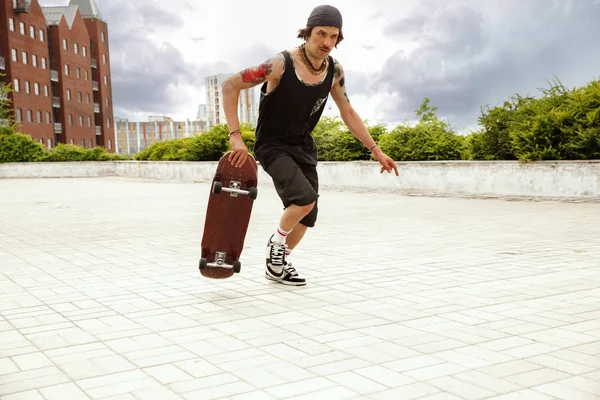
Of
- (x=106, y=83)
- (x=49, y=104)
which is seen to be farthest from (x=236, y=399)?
(x=106, y=83)

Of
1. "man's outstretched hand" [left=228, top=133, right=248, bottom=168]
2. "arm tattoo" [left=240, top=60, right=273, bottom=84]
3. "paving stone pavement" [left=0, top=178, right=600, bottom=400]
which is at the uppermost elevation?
"arm tattoo" [left=240, top=60, right=273, bottom=84]

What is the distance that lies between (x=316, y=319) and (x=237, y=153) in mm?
1403

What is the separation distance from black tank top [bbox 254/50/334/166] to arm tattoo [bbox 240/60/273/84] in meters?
0.14

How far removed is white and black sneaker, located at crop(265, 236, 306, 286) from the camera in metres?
5.37

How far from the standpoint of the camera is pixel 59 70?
72.6m

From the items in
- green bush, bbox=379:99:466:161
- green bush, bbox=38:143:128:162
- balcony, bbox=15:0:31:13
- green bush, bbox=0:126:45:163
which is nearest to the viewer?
green bush, bbox=379:99:466:161

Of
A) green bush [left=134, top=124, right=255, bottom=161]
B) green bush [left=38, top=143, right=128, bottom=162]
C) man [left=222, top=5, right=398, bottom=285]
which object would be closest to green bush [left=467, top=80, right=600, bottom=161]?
man [left=222, top=5, right=398, bottom=285]

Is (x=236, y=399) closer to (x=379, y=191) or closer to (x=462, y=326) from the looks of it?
(x=462, y=326)

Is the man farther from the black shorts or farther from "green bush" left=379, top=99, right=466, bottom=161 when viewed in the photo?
"green bush" left=379, top=99, right=466, bottom=161

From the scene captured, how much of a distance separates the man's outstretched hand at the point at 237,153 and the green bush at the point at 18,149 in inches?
1444

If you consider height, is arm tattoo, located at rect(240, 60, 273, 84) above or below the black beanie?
below

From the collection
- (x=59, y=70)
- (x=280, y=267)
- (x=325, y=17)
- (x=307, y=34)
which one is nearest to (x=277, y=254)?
(x=280, y=267)

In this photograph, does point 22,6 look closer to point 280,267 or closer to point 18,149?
point 18,149

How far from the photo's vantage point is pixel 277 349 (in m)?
3.57
